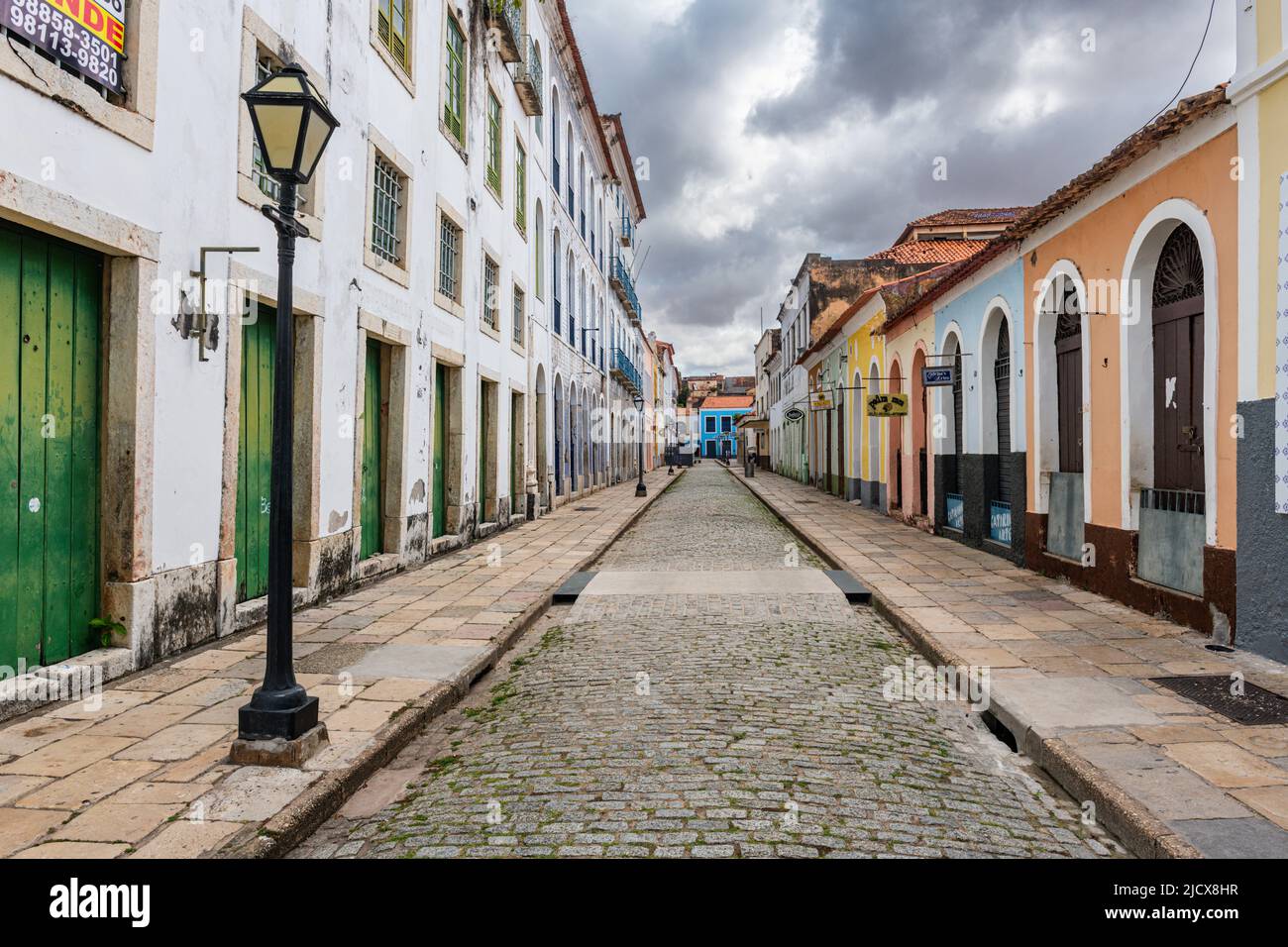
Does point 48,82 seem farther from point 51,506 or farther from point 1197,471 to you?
point 1197,471

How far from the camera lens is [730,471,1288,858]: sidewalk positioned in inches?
128

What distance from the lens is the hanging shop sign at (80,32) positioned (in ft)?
14.5

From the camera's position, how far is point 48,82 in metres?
4.49

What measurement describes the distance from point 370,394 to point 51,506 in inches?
179

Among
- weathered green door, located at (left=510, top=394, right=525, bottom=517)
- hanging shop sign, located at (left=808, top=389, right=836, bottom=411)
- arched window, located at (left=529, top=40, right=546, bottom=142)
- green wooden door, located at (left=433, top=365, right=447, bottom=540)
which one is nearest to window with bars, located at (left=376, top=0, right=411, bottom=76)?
green wooden door, located at (left=433, top=365, right=447, bottom=540)

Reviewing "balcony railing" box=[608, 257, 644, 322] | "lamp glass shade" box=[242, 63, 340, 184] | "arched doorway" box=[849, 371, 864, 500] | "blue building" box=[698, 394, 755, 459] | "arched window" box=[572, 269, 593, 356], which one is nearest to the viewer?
"lamp glass shade" box=[242, 63, 340, 184]

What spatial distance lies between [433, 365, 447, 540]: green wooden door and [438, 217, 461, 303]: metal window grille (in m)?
1.15

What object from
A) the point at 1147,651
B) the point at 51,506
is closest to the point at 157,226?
the point at 51,506

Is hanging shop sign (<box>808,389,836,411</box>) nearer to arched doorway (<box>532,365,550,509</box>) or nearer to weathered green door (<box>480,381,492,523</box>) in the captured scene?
arched doorway (<box>532,365,550,509</box>)

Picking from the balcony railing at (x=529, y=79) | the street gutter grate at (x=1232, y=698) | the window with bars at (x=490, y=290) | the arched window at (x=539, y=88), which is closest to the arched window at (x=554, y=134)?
the arched window at (x=539, y=88)

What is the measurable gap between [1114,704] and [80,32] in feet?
22.9

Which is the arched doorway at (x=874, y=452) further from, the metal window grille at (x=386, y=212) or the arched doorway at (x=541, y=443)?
the metal window grille at (x=386, y=212)

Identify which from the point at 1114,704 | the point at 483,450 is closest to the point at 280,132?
the point at 1114,704

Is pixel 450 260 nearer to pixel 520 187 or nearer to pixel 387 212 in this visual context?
pixel 387 212
